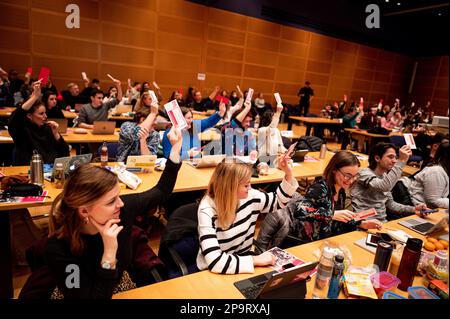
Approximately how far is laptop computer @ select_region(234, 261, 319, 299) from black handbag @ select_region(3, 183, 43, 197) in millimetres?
1913

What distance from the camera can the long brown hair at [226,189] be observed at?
6.63ft

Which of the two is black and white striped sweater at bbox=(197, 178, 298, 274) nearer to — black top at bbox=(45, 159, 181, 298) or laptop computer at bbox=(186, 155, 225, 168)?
black top at bbox=(45, 159, 181, 298)

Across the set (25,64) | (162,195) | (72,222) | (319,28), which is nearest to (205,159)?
(162,195)

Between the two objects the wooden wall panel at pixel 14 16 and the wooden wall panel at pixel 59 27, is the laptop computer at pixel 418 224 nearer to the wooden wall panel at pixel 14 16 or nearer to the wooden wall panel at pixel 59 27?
the wooden wall panel at pixel 59 27

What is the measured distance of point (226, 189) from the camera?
202cm

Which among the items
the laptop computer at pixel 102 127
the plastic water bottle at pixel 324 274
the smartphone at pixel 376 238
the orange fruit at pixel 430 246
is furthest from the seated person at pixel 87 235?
the laptop computer at pixel 102 127

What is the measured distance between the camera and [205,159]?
3775 mm

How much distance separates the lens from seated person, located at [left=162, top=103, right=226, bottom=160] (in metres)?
4.20

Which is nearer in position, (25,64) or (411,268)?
(411,268)

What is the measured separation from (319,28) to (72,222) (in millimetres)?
14744

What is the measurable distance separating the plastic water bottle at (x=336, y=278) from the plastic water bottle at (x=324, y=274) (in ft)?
0.07

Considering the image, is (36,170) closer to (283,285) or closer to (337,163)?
(283,285)
